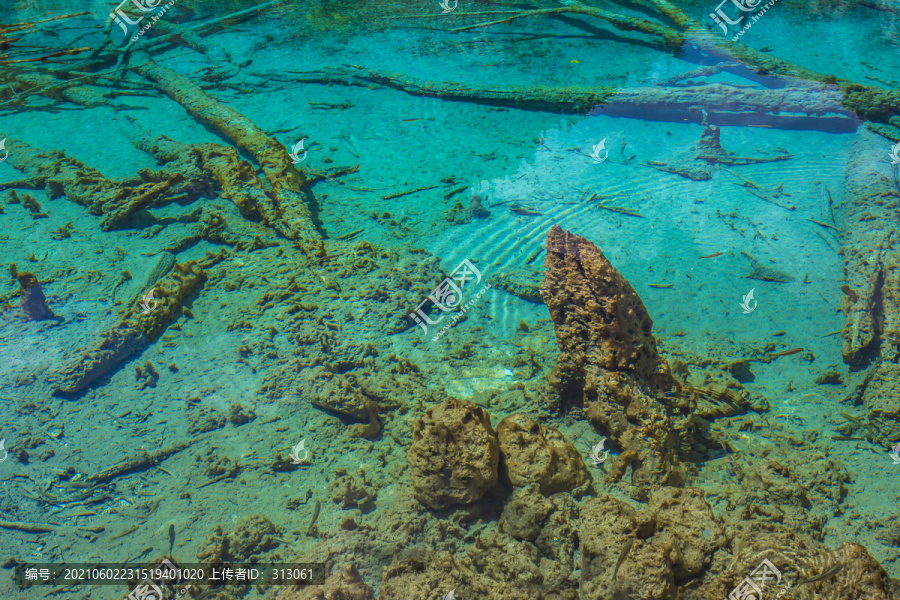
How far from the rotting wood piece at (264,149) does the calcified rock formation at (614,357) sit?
111 inches

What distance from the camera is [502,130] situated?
7652mm

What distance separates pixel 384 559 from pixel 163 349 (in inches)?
112

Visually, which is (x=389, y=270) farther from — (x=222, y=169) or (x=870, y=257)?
(x=870, y=257)

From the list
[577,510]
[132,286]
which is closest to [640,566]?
[577,510]

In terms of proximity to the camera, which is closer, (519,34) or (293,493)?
(293,493)

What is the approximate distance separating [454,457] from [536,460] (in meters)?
0.51

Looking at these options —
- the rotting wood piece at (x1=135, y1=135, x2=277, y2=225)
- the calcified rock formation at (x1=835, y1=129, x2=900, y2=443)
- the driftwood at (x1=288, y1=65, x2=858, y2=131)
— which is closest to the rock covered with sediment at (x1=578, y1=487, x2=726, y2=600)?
the calcified rock formation at (x1=835, y1=129, x2=900, y2=443)

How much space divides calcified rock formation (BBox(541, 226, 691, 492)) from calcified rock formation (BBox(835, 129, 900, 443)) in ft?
4.89

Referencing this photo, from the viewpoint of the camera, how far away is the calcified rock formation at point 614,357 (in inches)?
131

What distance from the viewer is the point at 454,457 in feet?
9.94

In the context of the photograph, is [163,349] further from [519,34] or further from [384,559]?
[519,34]

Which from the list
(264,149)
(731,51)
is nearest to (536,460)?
(264,149)

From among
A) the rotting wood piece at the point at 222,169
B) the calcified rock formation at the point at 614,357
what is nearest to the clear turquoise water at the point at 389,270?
the rotting wood piece at the point at 222,169

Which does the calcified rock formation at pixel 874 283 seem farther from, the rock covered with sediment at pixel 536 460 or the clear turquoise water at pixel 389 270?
the rock covered with sediment at pixel 536 460
